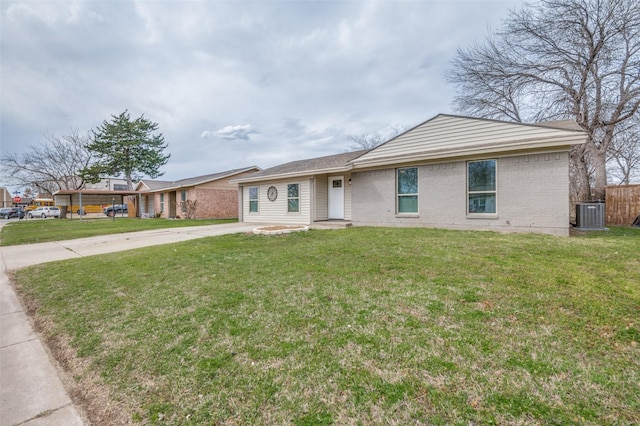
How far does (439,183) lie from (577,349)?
24.1 ft

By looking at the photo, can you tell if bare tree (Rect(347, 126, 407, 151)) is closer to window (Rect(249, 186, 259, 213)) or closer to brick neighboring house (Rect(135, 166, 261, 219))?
brick neighboring house (Rect(135, 166, 261, 219))

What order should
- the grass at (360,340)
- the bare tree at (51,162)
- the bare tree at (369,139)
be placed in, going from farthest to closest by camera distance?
the bare tree at (51,162) → the bare tree at (369,139) → the grass at (360,340)

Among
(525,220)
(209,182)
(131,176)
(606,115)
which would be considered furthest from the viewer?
(131,176)

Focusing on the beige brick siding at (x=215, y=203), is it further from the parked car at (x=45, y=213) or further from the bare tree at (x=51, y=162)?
the parked car at (x=45, y=213)

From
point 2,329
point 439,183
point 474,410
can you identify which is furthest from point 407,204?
point 2,329

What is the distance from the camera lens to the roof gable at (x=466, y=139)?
727 centimetres

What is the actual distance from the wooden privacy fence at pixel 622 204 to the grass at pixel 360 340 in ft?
31.1

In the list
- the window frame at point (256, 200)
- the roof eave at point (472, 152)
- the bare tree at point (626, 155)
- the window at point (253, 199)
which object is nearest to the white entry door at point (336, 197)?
the roof eave at point (472, 152)

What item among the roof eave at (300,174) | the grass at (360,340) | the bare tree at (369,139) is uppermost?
the bare tree at (369,139)

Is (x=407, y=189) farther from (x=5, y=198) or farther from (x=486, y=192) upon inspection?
(x=5, y=198)

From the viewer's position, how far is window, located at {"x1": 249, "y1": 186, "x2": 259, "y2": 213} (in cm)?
1516

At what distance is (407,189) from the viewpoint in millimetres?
9828

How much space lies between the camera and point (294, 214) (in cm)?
1307

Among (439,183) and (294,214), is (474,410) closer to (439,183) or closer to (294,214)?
(439,183)
